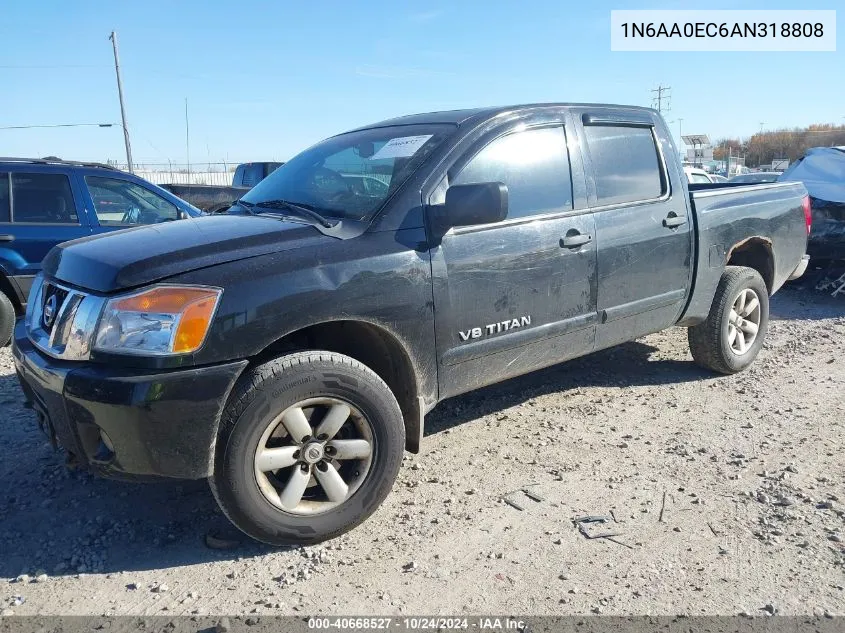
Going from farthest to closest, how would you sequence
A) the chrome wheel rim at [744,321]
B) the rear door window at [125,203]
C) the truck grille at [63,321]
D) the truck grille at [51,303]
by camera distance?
the rear door window at [125,203]
the chrome wheel rim at [744,321]
the truck grille at [51,303]
the truck grille at [63,321]

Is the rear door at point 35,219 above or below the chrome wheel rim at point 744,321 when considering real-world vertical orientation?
above

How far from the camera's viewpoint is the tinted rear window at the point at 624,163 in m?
4.04

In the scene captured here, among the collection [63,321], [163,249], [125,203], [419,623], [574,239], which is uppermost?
[125,203]

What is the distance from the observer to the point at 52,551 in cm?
283

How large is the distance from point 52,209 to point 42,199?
0.12 m

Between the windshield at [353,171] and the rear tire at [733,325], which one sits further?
the rear tire at [733,325]

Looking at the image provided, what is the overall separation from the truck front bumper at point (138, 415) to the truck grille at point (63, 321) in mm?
62

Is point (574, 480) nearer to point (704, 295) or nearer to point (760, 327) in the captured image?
point (704, 295)

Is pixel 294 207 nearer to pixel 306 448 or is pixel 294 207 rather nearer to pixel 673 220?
pixel 306 448

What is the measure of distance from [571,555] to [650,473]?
0.93 meters

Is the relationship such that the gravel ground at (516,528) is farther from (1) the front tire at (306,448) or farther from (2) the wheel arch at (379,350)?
(2) the wheel arch at (379,350)

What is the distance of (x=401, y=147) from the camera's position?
11.7 feet

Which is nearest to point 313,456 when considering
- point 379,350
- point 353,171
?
point 379,350

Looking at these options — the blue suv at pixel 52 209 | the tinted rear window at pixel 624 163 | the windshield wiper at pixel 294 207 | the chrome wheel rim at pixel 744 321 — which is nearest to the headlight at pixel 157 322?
the windshield wiper at pixel 294 207
